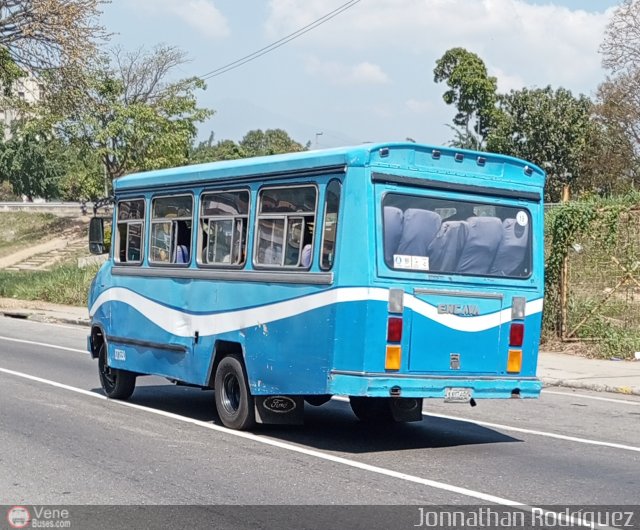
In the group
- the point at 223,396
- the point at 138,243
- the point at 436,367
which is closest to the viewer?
the point at 436,367

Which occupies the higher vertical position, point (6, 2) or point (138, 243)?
point (6, 2)

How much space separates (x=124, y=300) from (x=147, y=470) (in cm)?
468

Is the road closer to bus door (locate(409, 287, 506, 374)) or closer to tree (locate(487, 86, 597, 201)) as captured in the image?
bus door (locate(409, 287, 506, 374))

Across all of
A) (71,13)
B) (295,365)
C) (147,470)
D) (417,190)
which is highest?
(71,13)

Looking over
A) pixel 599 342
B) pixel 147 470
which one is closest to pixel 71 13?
pixel 599 342

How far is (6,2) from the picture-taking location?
32469 mm

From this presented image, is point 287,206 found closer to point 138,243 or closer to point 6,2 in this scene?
point 138,243

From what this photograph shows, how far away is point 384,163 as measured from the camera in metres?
9.75

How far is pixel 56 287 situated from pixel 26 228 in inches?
940

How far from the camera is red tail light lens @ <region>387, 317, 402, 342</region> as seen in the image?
9633 millimetres

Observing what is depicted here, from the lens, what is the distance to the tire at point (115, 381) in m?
13.6

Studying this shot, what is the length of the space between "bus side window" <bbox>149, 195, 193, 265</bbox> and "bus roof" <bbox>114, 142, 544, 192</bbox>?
1.68 ft

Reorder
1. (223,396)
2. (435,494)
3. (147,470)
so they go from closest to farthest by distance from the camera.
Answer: (435,494)
(147,470)
(223,396)

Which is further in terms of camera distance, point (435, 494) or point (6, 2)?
point (6, 2)
